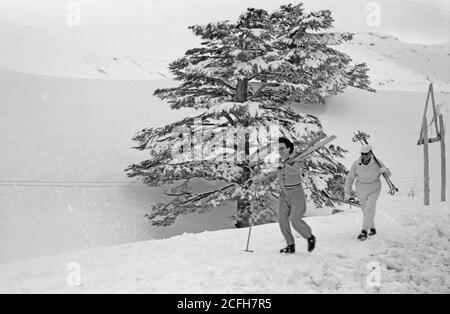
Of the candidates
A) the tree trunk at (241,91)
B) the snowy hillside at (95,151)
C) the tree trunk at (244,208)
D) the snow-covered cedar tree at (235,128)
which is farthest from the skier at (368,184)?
the snowy hillside at (95,151)

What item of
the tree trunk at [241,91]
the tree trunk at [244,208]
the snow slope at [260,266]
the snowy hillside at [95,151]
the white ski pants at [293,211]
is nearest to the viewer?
the snow slope at [260,266]

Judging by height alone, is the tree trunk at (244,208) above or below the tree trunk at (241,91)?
below

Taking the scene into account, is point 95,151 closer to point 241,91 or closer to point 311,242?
point 241,91

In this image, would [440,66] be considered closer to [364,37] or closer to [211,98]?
[364,37]

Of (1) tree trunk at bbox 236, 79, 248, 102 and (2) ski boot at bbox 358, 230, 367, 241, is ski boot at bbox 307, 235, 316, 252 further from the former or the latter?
(1) tree trunk at bbox 236, 79, 248, 102

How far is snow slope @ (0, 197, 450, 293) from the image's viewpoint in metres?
5.24

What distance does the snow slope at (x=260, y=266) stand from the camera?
5242 mm

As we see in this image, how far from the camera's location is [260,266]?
19.5 feet

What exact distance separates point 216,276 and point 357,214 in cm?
582

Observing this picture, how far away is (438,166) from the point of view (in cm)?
2547

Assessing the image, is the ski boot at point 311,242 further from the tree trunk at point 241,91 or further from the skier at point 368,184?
the tree trunk at point 241,91

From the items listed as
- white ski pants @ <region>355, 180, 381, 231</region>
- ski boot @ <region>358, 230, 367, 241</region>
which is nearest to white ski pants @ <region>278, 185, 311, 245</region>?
ski boot @ <region>358, 230, 367, 241</region>
